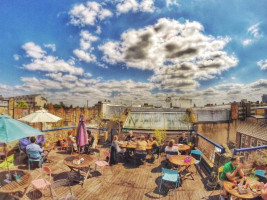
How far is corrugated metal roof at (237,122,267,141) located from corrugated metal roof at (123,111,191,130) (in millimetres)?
12022

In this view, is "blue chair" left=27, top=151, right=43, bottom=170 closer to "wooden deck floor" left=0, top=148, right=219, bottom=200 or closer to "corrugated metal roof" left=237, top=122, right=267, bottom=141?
"wooden deck floor" left=0, top=148, right=219, bottom=200

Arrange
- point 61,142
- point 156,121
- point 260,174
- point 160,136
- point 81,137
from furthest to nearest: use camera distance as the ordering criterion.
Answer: point 156,121
point 61,142
point 160,136
point 81,137
point 260,174

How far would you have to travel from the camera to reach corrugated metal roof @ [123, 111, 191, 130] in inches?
480

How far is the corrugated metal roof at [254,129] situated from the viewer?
18.0 m

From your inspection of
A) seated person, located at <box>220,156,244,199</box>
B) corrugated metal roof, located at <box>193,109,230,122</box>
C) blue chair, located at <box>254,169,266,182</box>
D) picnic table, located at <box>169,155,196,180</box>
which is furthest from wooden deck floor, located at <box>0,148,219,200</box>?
corrugated metal roof, located at <box>193,109,230,122</box>

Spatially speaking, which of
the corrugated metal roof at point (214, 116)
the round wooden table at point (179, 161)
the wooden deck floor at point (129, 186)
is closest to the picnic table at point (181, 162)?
the round wooden table at point (179, 161)

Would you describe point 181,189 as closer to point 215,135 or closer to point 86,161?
point 86,161

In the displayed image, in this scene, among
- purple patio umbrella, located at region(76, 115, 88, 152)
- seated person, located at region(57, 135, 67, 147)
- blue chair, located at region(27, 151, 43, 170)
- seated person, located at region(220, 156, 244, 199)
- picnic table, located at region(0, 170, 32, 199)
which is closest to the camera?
picnic table, located at region(0, 170, 32, 199)

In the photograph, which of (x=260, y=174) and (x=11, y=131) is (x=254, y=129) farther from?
(x=11, y=131)

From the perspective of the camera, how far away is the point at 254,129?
1959 centimetres

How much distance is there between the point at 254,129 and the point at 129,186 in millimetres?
20490

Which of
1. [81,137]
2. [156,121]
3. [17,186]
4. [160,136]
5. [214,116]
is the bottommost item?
[17,186]

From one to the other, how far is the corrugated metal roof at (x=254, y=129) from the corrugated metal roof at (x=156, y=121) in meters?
12.0

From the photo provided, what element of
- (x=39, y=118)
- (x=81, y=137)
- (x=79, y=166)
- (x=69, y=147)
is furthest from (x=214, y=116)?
(x=39, y=118)
